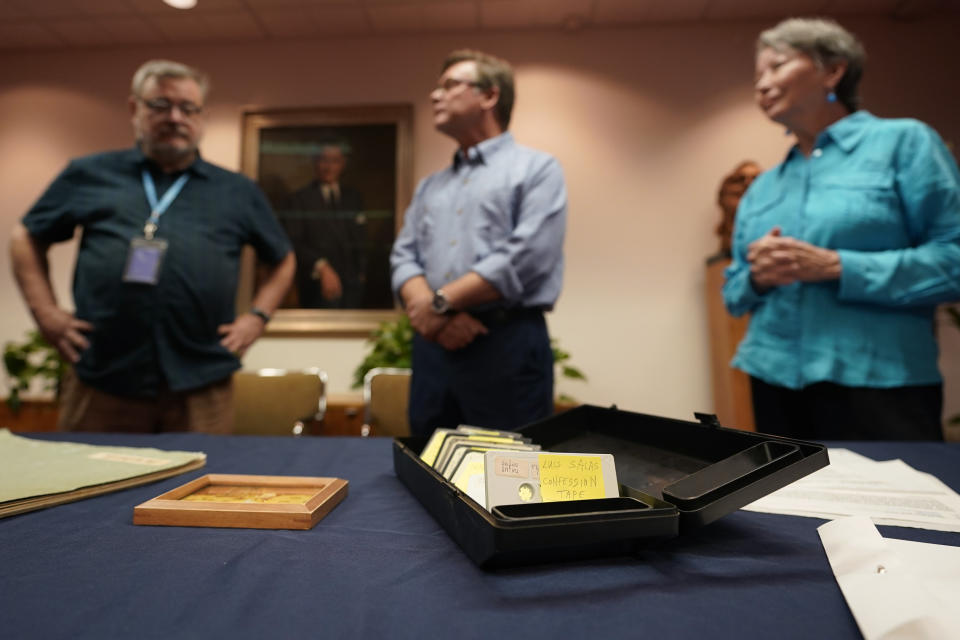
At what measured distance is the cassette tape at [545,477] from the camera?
49cm

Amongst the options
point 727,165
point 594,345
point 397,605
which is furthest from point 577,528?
point 727,165

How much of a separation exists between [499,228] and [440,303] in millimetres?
326

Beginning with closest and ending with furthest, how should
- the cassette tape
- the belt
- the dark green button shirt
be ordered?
1. the cassette tape
2. the belt
3. the dark green button shirt

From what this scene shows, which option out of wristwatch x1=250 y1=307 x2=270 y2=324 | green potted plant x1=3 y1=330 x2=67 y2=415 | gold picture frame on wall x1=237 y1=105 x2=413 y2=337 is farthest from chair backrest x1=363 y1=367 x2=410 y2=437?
green potted plant x1=3 y1=330 x2=67 y2=415

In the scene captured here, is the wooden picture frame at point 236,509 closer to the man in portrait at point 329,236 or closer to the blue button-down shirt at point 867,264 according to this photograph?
the blue button-down shirt at point 867,264

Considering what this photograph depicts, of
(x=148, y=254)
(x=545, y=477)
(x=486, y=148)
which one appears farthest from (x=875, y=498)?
(x=148, y=254)

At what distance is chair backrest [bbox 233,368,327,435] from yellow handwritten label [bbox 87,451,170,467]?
171 cm

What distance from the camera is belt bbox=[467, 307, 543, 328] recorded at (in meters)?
1.55

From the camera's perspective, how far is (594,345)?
3.61m

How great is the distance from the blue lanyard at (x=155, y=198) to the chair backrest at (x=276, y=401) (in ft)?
3.13

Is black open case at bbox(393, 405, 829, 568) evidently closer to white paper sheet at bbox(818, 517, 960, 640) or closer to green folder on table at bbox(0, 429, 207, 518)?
white paper sheet at bbox(818, 517, 960, 640)

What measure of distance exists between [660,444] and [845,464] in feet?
1.41

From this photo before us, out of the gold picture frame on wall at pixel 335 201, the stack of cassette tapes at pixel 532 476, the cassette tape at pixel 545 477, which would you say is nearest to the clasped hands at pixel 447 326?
the stack of cassette tapes at pixel 532 476

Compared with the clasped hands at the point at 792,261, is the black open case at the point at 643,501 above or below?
below
